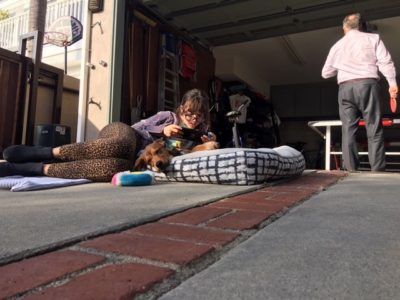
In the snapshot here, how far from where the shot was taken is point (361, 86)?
12.6ft

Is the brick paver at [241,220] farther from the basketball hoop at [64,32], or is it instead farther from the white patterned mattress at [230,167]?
the basketball hoop at [64,32]

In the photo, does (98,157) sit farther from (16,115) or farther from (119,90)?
(16,115)

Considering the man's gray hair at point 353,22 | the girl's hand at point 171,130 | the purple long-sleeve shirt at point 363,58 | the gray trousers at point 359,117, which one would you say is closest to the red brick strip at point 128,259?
the girl's hand at point 171,130

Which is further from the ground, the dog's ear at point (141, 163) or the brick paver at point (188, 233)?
the dog's ear at point (141, 163)

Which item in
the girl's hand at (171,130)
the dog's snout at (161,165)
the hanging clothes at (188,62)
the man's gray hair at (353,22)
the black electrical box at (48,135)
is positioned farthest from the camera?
the hanging clothes at (188,62)

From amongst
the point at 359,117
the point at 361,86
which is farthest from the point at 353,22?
the point at 359,117

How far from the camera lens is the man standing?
3.78 meters

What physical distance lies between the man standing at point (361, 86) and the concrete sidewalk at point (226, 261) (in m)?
2.59

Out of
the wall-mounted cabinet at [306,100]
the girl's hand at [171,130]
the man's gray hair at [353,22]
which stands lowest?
the girl's hand at [171,130]

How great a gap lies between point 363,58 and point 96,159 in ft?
8.76

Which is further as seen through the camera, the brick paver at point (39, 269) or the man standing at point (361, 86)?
the man standing at point (361, 86)

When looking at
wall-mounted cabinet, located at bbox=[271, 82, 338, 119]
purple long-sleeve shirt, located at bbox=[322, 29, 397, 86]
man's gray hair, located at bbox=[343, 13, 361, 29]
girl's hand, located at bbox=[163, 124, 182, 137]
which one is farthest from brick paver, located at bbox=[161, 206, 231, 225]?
wall-mounted cabinet, located at bbox=[271, 82, 338, 119]

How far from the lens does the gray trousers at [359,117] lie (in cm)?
378

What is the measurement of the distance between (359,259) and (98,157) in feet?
7.09
